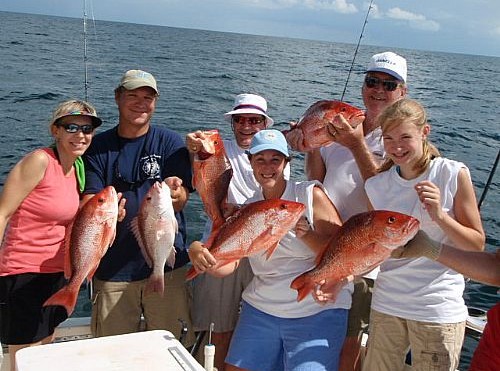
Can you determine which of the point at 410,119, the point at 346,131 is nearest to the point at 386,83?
the point at 346,131

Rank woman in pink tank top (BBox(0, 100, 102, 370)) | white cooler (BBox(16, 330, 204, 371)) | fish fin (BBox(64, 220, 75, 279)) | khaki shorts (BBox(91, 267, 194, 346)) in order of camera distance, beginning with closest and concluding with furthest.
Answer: white cooler (BBox(16, 330, 204, 371)) < fish fin (BBox(64, 220, 75, 279)) < woman in pink tank top (BBox(0, 100, 102, 370)) < khaki shorts (BBox(91, 267, 194, 346))

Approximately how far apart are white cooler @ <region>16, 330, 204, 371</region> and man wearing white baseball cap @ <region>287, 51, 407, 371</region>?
143 centimetres

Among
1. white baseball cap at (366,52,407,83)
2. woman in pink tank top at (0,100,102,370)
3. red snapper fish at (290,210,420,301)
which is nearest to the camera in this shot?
red snapper fish at (290,210,420,301)

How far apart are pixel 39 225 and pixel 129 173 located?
709 mm

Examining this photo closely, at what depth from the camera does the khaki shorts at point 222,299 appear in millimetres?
3992

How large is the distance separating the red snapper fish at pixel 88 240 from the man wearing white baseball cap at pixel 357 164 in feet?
4.54

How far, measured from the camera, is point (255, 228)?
3.14 m

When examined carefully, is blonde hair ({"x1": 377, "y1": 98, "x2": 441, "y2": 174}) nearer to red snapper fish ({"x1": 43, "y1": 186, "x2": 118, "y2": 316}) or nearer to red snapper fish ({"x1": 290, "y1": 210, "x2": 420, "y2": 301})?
red snapper fish ({"x1": 290, "y1": 210, "x2": 420, "y2": 301})

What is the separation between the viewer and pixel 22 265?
12.0ft

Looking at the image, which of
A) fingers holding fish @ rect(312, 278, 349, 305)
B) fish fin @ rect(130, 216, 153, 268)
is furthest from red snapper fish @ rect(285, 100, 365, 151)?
fish fin @ rect(130, 216, 153, 268)

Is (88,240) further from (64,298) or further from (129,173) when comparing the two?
(129,173)

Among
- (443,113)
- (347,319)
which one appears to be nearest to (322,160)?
(347,319)

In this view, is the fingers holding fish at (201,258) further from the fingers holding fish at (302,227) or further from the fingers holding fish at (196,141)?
the fingers holding fish at (196,141)

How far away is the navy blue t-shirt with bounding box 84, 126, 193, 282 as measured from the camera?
3844mm
